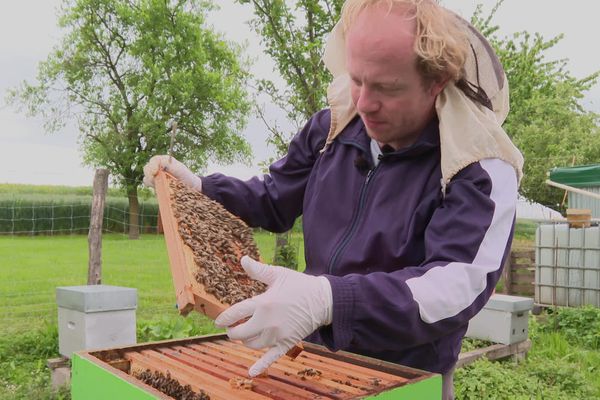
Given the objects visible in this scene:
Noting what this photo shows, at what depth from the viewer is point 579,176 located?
12.5m

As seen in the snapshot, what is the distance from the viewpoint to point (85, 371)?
2.10 m

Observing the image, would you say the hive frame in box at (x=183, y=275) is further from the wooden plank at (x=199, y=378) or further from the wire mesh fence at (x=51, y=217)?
the wire mesh fence at (x=51, y=217)

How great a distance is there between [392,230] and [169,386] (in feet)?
2.85

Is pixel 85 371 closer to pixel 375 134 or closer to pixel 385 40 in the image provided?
pixel 375 134

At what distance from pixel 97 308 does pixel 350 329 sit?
4.03 m

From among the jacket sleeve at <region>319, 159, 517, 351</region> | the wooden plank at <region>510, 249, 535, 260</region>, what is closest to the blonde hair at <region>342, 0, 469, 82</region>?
the jacket sleeve at <region>319, 159, 517, 351</region>

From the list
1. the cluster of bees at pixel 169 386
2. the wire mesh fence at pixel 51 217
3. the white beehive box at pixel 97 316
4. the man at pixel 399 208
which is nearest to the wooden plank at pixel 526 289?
the white beehive box at pixel 97 316

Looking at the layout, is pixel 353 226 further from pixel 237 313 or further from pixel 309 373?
pixel 237 313

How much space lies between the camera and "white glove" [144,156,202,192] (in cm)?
263

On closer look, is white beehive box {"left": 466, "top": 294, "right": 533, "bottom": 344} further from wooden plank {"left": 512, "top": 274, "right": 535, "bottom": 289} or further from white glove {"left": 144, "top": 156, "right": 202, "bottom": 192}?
white glove {"left": 144, "top": 156, "right": 202, "bottom": 192}

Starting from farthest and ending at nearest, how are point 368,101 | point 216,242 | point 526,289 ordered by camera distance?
point 526,289, point 216,242, point 368,101

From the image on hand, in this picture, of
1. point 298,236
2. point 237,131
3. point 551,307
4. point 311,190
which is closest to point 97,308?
point 311,190

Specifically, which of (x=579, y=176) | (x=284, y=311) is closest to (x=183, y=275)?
(x=284, y=311)

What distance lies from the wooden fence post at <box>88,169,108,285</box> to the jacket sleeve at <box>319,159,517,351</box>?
5.62m
